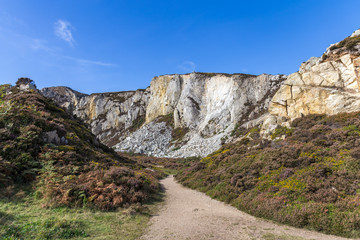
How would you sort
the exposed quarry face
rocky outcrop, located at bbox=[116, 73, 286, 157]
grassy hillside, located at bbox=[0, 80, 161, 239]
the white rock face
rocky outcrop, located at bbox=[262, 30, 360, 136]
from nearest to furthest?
grassy hillside, located at bbox=[0, 80, 161, 239] < rocky outcrop, located at bbox=[262, 30, 360, 136] < the exposed quarry face < rocky outcrop, located at bbox=[116, 73, 286, 157] < the white rock face

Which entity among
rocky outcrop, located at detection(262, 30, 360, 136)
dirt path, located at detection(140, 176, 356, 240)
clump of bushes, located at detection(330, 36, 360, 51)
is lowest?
dirt path, located at detection(140, 176, 356, 240)

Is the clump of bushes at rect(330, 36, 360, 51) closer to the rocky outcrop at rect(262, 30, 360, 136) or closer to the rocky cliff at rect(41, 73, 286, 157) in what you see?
the rocky outcrop at rect(262, 30, 360, 136)

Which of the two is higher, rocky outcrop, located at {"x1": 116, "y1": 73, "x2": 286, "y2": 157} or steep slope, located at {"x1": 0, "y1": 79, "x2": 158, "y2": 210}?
rocky outcrop, located at {"x1": 116, "y1": 73, "x2": 286, "y2": 157}

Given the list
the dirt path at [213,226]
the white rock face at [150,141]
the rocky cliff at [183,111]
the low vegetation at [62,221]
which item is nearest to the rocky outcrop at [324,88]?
the rocky cliff at [183,111]

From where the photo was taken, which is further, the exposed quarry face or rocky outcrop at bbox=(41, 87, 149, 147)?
rocky outcrop at bbox=(41, 87, 149, 147)

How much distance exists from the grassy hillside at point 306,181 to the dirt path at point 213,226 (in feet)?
2.09

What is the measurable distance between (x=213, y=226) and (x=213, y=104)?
167 ft

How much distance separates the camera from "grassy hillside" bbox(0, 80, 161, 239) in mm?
6902

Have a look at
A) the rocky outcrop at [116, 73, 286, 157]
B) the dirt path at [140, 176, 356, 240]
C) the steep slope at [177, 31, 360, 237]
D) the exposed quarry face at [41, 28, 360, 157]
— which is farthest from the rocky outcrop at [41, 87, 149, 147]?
the dirt path at [140, 176, 356, 240]

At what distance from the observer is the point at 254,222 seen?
8.67 metres

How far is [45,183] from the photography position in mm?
10312

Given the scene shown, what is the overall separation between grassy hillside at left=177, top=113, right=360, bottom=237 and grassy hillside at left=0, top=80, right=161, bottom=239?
6322 mm

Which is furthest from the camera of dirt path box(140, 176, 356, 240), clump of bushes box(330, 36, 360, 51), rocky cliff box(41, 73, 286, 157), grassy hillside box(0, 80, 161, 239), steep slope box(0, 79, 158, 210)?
rocky cliff box(41, 73, 286, 157)

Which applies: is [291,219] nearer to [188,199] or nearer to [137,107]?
[188,199]
